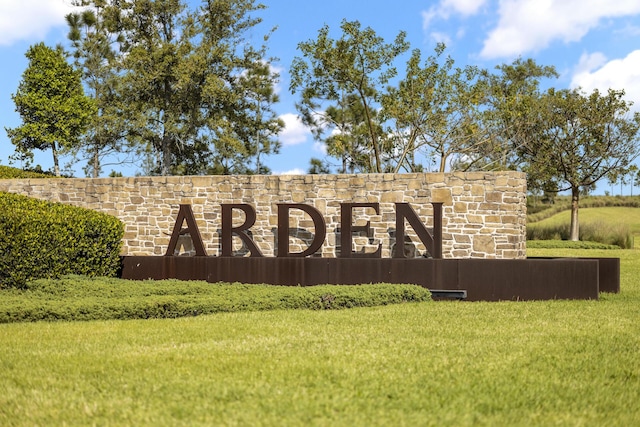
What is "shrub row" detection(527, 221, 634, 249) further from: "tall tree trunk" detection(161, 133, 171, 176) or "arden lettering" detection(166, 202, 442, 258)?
"arden lettering" detection(166, 202, 442, 258)

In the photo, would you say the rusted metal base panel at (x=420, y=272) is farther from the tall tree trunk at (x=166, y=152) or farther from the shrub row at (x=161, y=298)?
the tall tree trunk at (x=166, y=152)

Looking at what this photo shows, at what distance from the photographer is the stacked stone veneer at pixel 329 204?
16156 mm

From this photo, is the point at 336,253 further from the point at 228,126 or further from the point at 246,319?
the point at 228,126

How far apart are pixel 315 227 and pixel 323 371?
358 inches

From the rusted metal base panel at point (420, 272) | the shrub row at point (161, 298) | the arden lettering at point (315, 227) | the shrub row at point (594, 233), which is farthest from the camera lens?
the shrub row at point (594, 233)

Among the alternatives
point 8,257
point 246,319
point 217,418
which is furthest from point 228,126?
point 217,418

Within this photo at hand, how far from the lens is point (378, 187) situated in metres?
16.8

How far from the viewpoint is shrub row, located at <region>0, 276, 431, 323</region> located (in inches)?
465

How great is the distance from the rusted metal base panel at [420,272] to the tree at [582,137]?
1102 inches

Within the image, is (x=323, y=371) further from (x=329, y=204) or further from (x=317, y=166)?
(x=317, y=166)

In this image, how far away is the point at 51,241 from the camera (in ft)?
49.4

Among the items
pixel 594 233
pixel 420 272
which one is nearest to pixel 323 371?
pixel 420 272

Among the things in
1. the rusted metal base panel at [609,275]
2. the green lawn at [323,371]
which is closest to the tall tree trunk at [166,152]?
the rusted metal base panel at [609,275]

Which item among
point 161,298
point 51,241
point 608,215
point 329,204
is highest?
point 608,215
